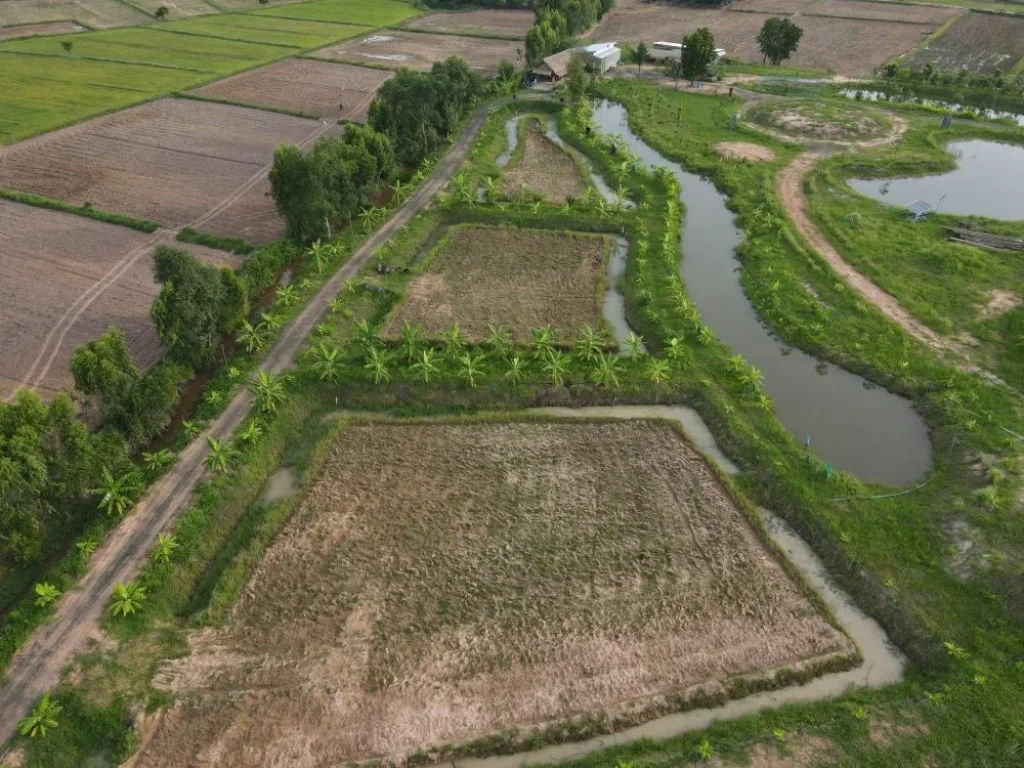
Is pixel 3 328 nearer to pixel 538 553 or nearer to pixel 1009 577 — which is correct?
pixel 538 553

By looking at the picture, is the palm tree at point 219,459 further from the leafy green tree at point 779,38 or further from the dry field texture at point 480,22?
the dry field texture at point 480,22

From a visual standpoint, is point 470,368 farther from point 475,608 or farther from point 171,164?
point 171,164

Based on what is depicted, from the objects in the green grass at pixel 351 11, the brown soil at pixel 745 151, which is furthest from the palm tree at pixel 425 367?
the green grass at pixel 351 11

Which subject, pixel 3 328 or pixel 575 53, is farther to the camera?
pixel 575 53

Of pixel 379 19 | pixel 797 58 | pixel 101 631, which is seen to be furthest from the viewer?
pixel 379 19

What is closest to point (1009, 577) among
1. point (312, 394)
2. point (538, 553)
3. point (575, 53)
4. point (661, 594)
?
point (661, 594)

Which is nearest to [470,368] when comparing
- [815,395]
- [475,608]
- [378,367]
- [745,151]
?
[378,367]

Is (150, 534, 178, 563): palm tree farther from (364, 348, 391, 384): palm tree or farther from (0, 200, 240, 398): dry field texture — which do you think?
(0, 200, 240, 398): dry field texture
